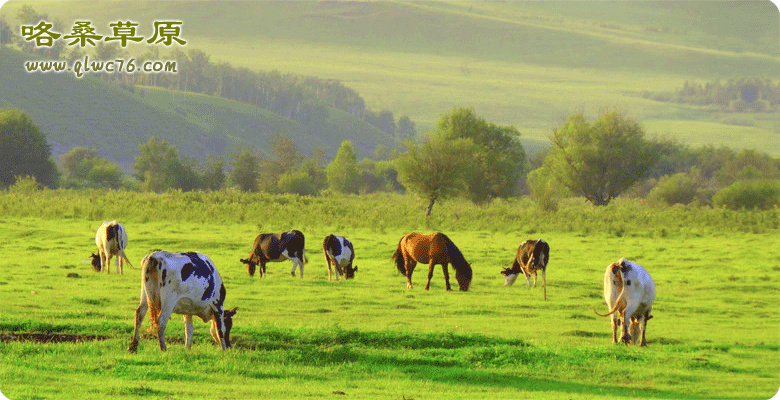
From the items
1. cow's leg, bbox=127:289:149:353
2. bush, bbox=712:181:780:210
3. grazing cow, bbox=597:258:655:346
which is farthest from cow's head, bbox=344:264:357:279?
bush, bbox=712:181:780:210

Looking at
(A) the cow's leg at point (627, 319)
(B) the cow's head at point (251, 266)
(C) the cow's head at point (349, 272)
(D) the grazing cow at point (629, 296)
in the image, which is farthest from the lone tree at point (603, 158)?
(A) the cow's leg at point (627, 319)

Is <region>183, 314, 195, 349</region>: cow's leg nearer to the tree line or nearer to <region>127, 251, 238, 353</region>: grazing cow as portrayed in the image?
<region>127, 251, 238, 353</region>: grazing cow

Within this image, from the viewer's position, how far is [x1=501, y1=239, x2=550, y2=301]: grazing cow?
2425 centimetres

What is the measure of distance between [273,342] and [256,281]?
32.0ft

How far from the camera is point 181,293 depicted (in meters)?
13.7

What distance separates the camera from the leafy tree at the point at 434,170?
5269cm

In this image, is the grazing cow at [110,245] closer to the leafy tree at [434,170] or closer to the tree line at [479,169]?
the leafy tree at [434,170]

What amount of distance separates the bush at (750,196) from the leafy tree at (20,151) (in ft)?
205

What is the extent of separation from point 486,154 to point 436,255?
41100mm

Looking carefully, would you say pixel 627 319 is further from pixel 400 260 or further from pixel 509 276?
pixel 400 260

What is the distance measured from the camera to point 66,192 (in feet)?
200

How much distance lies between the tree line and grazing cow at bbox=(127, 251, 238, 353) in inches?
1498

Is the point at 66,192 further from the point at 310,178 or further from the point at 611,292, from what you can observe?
the point at 611,292

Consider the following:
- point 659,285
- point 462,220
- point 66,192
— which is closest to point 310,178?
point 66,192
